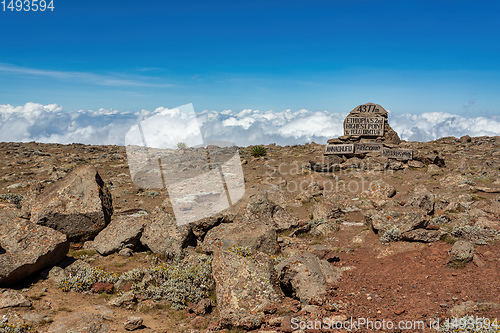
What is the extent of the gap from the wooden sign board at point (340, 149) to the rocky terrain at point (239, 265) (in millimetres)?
12529

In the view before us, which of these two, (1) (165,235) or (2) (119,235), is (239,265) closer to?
(1) (165,235)

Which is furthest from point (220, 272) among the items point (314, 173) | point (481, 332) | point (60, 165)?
point (60, 165)

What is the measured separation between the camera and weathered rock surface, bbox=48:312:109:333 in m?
6.19

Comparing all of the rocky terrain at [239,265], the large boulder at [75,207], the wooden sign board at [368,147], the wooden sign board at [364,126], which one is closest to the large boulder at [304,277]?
the rocky terrain at [239,265]

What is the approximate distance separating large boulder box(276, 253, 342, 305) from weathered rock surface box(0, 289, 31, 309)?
5460 mm

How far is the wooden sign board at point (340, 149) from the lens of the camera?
26719 mm

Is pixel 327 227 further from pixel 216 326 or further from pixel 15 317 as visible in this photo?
pixel 15 317

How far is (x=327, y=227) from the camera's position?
12.2 m

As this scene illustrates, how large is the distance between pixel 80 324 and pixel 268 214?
714cm

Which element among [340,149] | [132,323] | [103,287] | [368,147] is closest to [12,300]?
[103,287]

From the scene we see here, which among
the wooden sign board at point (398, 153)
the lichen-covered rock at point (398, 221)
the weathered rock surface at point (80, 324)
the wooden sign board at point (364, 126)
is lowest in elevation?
the weathered rock surface at point (80, 324)

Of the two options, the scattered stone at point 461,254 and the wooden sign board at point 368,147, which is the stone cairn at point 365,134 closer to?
the wooden sign board at point 368,147

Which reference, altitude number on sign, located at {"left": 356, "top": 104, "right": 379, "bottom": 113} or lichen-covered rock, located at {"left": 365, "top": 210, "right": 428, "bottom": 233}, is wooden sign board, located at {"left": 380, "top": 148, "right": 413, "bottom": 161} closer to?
altitude number on sign, located at {"left": 356, "top": 104, "right": 379, "bottom": 113}

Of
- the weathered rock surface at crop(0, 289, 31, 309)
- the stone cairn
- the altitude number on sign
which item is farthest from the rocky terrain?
the altitude number on sign
